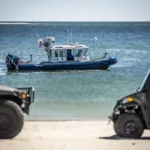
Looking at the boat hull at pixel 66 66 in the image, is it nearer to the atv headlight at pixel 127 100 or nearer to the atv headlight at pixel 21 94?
the atv headlight at pixel 127 100

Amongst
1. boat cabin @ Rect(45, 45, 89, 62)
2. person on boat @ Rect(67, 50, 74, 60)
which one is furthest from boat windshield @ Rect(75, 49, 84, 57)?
person on boat @ Rect(67, 50, 74, 60)

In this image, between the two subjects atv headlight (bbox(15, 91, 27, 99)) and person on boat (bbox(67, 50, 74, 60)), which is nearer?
atv headlight (bbox(15, 91, 27, 99))

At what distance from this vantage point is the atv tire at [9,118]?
11.3 metres

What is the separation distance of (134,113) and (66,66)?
27515mm

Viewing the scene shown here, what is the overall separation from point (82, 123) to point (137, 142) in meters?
5.48

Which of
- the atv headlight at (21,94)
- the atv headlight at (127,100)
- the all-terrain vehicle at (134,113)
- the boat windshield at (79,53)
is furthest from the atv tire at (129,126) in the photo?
the boat windshield at (79,53)

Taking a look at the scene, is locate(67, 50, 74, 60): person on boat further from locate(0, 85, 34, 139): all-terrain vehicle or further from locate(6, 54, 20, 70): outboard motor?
locate(0, 85, 34, 139): all-terrain vehicle

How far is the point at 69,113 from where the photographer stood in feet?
68.8

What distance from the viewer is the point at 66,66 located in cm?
3906

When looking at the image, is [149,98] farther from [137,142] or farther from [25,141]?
[25,141]

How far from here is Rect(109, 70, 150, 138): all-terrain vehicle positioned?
1139cm

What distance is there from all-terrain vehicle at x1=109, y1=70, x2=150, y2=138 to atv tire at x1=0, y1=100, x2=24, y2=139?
1.79 meters

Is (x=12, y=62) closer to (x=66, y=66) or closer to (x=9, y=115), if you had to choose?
(x=66, y=66)

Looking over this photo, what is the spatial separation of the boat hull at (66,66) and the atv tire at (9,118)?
1075 inches
